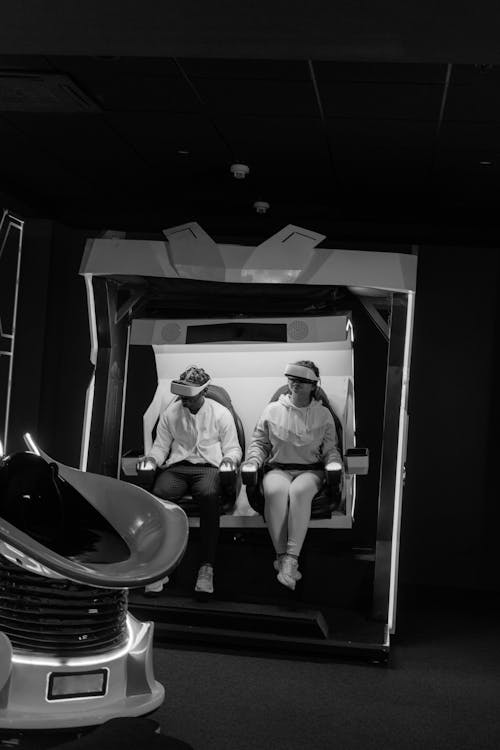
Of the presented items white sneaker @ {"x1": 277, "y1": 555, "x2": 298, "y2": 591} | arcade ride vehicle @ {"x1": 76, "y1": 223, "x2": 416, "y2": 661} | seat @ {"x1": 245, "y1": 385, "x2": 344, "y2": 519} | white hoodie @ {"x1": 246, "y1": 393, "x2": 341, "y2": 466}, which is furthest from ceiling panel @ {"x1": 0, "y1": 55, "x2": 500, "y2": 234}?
white sneaker @ {"x1": 277, "y1": 555, "x2": 298, "y2": 591}

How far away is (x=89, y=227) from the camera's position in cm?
816

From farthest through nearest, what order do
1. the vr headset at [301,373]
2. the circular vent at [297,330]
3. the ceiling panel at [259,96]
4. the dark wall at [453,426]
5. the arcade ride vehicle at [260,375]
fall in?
the dark wall at [453,426] < the circular vent at [297,330] < the vr headset at [301,373] < the arcade ride vehicle at [260,375] < the ceiling panel at [259,96]

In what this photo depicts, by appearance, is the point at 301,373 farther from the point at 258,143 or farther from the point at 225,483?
the point at 258,143

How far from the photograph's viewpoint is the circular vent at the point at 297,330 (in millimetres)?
5836

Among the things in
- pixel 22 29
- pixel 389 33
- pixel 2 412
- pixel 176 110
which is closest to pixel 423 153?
pixel 176 110

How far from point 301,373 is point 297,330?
418 mm

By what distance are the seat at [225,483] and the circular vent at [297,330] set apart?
550 millimetres

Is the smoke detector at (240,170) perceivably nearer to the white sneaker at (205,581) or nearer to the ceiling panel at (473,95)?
the ceiling panel at (473,95)

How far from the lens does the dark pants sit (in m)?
5.41

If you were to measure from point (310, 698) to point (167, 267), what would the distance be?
241cm

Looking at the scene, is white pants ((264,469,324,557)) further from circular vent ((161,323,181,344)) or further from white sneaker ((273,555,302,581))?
circular vent ((161,323,181,344))

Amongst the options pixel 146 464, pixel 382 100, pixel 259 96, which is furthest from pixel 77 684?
pixel 382 100

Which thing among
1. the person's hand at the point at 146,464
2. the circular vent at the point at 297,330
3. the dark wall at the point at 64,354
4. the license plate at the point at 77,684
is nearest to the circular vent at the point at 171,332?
the circular vent at the point at 297,330

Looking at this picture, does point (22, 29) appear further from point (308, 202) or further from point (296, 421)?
point (308, 202)
